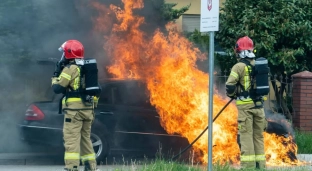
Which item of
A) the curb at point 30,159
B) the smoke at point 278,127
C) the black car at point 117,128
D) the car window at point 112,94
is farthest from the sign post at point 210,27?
the curb at point 30,159

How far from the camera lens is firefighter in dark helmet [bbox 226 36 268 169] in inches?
351

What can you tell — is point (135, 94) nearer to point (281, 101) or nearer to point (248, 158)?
point (248, 158)

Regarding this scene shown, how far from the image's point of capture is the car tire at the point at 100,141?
10445 mm

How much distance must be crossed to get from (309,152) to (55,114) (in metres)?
5.09

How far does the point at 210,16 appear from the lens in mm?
7488

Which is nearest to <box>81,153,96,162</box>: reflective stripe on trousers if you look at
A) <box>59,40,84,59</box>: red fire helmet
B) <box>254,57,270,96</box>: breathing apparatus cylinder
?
<box>59,40,84,59</box>: red fire helmet

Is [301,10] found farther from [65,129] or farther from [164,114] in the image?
[65,129]

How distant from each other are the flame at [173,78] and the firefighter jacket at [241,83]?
1238 mm

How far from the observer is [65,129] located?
336 inches

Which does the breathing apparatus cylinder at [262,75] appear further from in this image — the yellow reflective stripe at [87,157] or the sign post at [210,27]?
the yellow reflective stripe at [87,157]

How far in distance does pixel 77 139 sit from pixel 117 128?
6.80ft

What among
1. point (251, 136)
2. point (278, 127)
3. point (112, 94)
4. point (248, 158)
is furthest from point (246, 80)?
point (112, 94)

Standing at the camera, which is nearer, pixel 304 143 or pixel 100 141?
pixel 100 141

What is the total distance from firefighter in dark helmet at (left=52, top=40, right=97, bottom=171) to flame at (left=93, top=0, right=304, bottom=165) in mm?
2062
